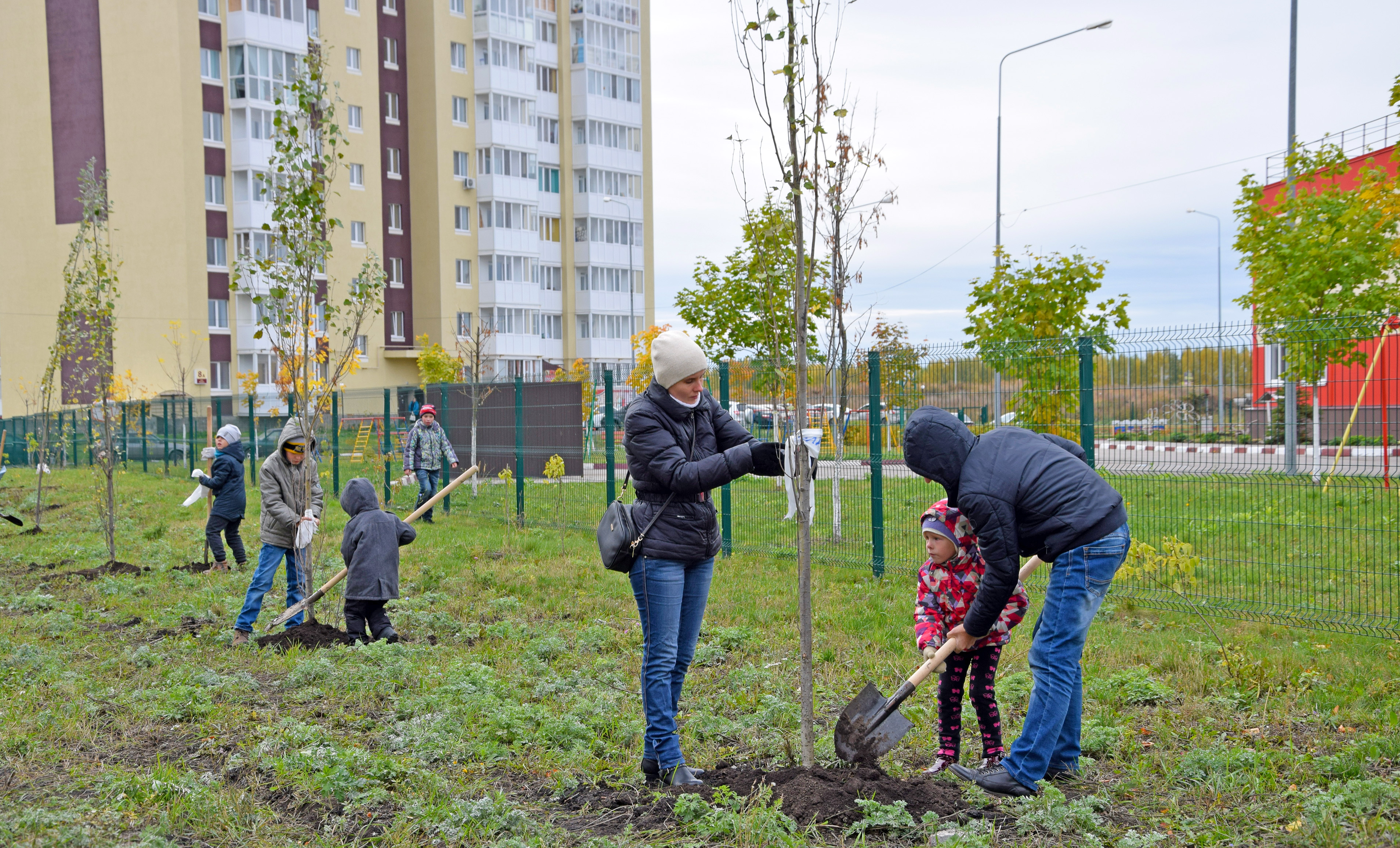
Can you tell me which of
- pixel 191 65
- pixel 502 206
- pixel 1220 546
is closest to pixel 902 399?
pixel 1220 546

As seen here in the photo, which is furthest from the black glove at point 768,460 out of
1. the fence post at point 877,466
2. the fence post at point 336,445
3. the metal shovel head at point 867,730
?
the fence post at point 336,445

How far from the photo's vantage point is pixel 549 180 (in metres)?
52.7

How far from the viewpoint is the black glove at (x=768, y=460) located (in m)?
3.87

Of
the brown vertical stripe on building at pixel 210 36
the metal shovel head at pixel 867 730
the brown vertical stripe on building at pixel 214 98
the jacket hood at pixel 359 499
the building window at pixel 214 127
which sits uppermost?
the brown vertical stripe on building at pixel 210 36

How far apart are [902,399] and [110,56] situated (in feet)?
134

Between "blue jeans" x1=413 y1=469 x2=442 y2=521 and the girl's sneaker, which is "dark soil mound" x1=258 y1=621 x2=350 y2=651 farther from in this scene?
"blue jeans" x1=413 y1=469 x2=442 y2=521

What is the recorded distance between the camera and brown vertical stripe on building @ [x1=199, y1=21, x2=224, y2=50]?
130 ft

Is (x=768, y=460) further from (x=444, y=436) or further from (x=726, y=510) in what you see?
(x=444, y=436)

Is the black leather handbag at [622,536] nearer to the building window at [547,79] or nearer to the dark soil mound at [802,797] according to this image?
the dark soil mound at [802,797]

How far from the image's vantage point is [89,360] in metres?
11.2

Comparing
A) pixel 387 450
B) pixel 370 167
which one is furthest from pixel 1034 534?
pixel 370 167

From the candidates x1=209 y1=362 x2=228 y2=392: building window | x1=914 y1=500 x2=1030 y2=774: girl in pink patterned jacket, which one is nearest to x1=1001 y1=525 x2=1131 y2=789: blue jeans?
x1=914 y1=500 x2=1030 y2=774: girl in pink patterned jacket

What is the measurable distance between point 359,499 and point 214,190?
3850 cm

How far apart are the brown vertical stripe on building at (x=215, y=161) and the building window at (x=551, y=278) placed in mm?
16461
